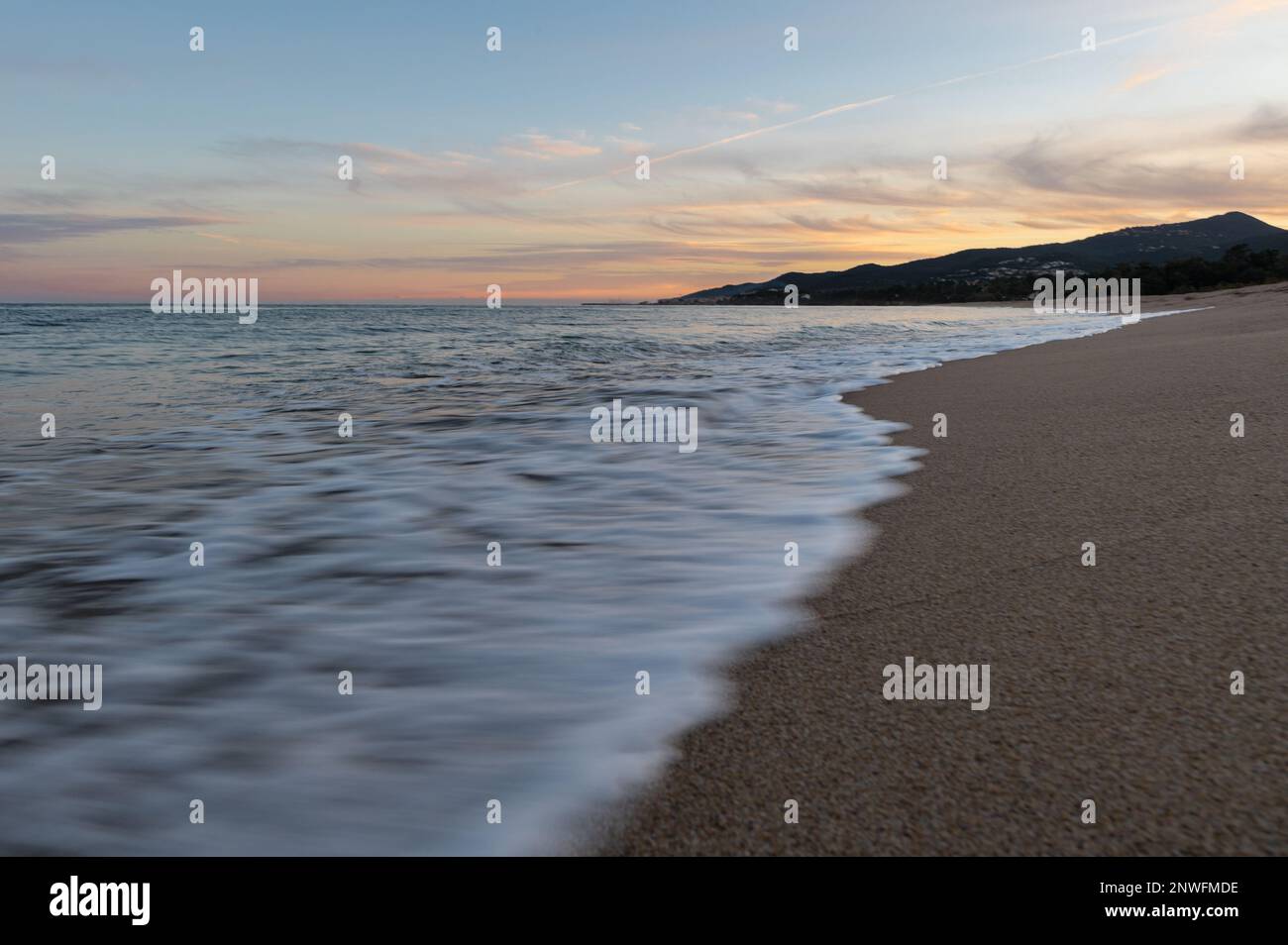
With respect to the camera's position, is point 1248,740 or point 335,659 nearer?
point 1248,740

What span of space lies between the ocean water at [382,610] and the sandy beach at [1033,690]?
25 cm

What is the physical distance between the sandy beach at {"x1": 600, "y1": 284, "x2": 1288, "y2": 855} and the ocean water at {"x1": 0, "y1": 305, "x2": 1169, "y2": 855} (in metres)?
0.25

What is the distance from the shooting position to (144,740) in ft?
7.96

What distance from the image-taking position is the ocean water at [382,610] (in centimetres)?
209

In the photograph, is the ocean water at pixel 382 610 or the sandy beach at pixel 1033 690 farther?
the ocean water at pixel 382 610

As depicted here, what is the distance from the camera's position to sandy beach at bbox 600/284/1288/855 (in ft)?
5.66

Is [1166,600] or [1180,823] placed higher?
[1166,600]

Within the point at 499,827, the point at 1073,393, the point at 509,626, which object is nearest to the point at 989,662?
the point at 499,827

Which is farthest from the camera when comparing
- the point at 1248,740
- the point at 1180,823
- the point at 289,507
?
the point at 289,507

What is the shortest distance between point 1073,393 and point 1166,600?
583 cm

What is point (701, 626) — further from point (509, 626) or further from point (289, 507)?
point (289, 507)

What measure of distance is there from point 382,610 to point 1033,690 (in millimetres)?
2399

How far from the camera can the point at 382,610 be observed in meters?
3.37

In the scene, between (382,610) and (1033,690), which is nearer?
(1033,690)
